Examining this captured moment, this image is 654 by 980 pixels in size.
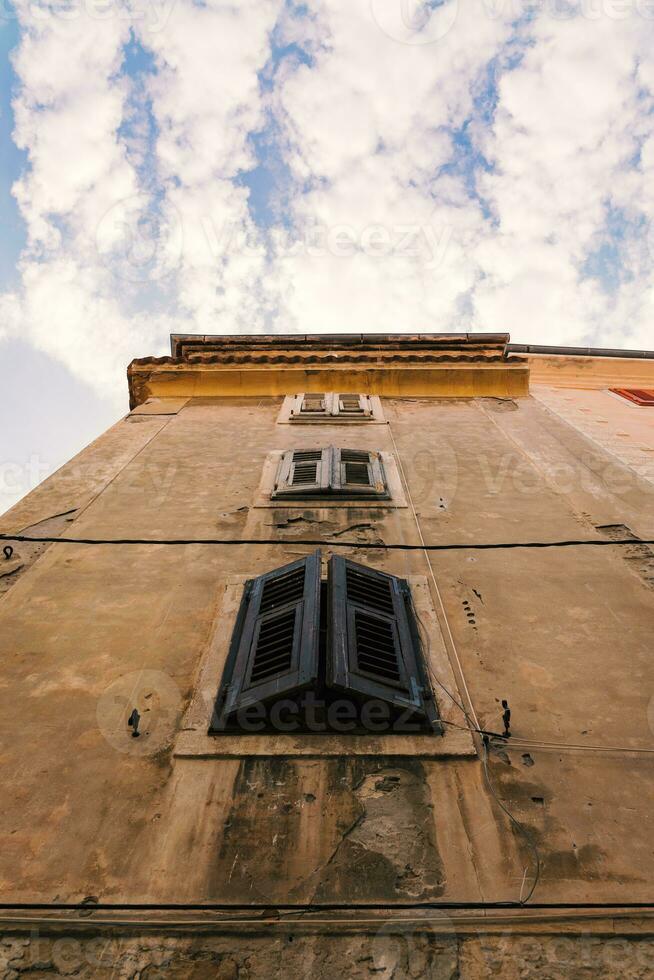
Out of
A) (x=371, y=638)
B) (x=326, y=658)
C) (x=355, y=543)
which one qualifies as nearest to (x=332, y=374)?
(x=355, y=543)

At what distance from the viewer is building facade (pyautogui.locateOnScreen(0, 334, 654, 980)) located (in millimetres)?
2514

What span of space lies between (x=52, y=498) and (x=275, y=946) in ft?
16.4

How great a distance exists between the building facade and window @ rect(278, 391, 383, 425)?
2047mm

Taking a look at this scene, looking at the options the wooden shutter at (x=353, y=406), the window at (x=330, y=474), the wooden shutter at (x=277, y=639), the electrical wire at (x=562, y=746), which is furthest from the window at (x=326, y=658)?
the wooden shutter at (x=353, y=406)

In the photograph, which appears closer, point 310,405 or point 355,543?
point 355,543

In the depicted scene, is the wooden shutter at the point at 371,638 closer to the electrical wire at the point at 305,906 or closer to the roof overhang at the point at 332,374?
the electrical wire at the point at 305,906

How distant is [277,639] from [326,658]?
1.39 ft

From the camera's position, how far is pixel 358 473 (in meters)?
6.92

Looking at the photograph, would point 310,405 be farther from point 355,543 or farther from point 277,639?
point 277,639

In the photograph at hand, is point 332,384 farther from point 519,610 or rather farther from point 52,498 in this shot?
point 519,610

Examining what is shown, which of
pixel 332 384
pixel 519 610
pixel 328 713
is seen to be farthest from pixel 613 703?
pixel 332 384

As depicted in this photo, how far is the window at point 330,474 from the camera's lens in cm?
630

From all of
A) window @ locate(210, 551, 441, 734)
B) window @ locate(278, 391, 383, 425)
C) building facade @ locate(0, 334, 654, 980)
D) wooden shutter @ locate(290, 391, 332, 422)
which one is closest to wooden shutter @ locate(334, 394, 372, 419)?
window @ locate(278, 391, 383, 425)

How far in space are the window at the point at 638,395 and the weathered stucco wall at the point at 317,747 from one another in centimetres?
553
